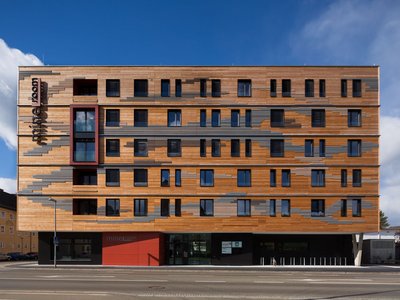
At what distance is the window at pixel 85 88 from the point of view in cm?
4000

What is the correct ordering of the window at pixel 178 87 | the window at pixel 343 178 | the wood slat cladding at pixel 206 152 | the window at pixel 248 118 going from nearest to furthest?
the wood slat cladding at pixel 206 152 → the window at pixel 343 178 → the window at pixel 248 118 → the window at pixel 178 87

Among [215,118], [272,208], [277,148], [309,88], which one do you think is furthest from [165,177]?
[309,88]

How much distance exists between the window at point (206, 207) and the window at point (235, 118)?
798cm

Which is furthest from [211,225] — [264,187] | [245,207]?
[264,187]

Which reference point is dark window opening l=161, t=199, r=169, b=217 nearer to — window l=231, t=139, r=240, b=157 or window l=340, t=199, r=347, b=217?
window l=231, t=139, r=240, b=157

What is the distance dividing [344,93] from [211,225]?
61.7 feet

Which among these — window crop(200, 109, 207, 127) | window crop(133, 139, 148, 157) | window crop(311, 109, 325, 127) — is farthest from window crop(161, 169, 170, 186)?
window crop(311, 109, 325, 127)

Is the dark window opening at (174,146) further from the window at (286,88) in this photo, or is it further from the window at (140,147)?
the window at (286,88)

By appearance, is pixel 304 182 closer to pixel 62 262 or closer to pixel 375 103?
pixel 375 103

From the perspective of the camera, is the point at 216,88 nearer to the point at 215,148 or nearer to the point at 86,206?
the point at 215,148

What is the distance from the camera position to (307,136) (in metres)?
38.9

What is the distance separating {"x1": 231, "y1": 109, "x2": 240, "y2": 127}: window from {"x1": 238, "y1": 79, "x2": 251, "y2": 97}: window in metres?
Answer: 1.75

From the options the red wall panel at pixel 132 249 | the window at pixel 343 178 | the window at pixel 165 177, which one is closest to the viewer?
the red wall panel at pixel 132 249

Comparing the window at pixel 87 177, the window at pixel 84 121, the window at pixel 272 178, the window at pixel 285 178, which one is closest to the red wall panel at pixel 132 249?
the window at pixel 87 177
